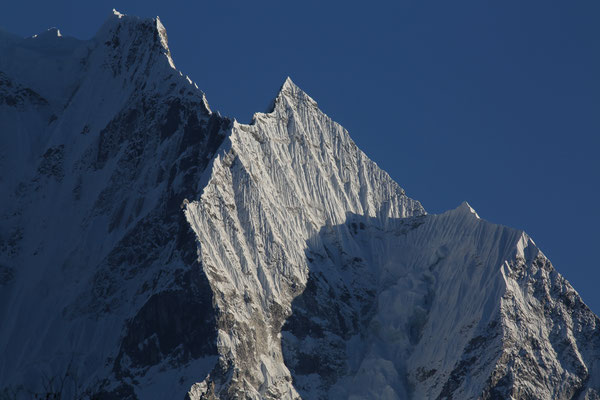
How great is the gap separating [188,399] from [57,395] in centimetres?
8074

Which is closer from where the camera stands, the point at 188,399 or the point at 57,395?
the point at 57,395

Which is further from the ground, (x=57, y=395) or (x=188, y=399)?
(x=188, y=399)

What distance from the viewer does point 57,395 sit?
392 ft

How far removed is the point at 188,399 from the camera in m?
200
